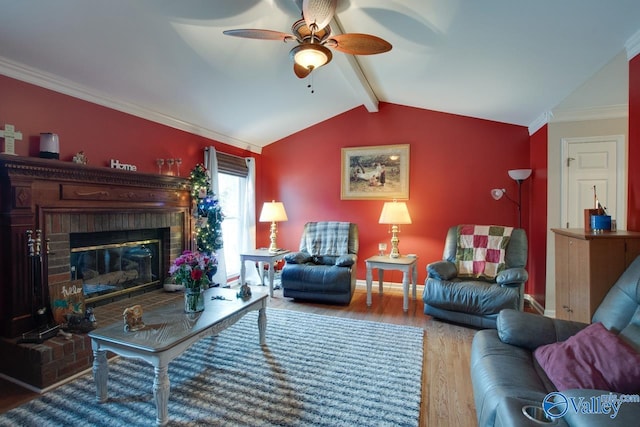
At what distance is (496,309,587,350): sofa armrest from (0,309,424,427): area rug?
2.26 ft

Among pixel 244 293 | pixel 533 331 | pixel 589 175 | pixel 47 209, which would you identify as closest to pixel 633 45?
pixel 589 175

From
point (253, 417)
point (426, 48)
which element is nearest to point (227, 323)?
point (253, 417)

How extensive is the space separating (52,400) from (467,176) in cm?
475

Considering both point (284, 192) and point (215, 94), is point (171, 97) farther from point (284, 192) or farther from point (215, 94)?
point (284, 192)

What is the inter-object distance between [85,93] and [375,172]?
356 cm

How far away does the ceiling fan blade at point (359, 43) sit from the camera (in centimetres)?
206

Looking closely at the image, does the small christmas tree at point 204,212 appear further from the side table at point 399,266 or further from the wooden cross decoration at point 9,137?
the side table at point 399,266

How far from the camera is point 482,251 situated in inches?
149

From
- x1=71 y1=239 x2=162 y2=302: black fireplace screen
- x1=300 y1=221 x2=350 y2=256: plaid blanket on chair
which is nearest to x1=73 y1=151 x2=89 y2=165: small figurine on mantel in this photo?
x1=71 y1=239 x2=162 y2=302: black fireplace screen

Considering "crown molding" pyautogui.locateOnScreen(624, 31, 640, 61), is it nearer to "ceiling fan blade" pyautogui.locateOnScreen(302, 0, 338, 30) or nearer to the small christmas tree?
"ceiling fan blade" pyautogui.locateOnScreen(302, 0, 338, 30)

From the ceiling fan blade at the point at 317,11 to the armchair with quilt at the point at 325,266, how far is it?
275 centimetres

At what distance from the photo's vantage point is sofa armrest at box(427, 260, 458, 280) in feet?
11.5

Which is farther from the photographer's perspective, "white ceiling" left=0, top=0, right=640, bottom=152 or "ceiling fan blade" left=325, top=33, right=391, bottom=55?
"white ceiling" left=0, top=0, right=640, bottom=152

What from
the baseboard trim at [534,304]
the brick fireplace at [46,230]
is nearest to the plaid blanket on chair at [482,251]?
the baseboard trim at [534,304]
